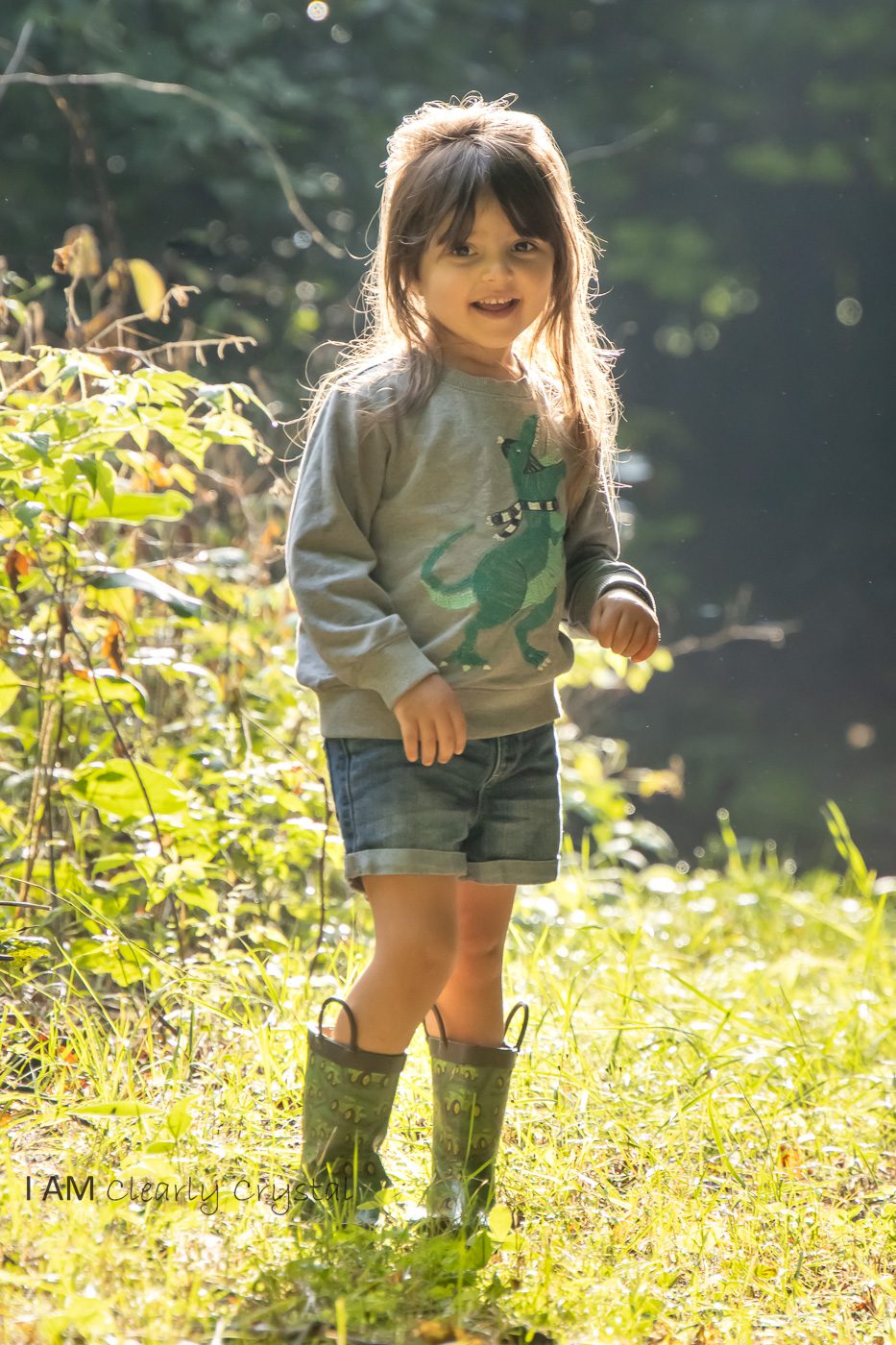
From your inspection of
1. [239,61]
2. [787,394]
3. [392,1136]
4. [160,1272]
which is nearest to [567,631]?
[392,1136]

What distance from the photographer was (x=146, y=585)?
1.82 metres

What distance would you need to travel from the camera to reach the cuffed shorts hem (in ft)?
4.88

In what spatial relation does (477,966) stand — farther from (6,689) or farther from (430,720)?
(6,689)

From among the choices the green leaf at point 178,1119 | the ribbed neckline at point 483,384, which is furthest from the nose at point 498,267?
the green leaf at point 178,1119

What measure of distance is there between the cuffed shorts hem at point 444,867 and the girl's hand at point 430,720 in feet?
0.34

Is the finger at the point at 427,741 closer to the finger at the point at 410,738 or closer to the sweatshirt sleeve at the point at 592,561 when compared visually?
the finger at the point at 410,738

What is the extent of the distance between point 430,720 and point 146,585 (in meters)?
0.55

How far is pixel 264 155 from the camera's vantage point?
15.4ft

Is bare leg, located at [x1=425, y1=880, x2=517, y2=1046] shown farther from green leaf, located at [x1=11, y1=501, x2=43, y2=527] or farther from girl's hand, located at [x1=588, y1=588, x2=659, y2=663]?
green leaf, located at [x1=11, y1=501, x2=43, y2=527]

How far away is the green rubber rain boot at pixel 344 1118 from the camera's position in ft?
5.01

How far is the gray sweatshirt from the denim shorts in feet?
0.10

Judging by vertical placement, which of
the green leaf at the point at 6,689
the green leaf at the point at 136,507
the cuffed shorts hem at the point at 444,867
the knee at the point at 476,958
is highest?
the green leaf at the point at 136,507

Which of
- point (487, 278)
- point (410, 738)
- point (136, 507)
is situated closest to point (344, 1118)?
point (410, 738)

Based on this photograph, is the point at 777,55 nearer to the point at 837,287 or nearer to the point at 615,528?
the point at 837,287
